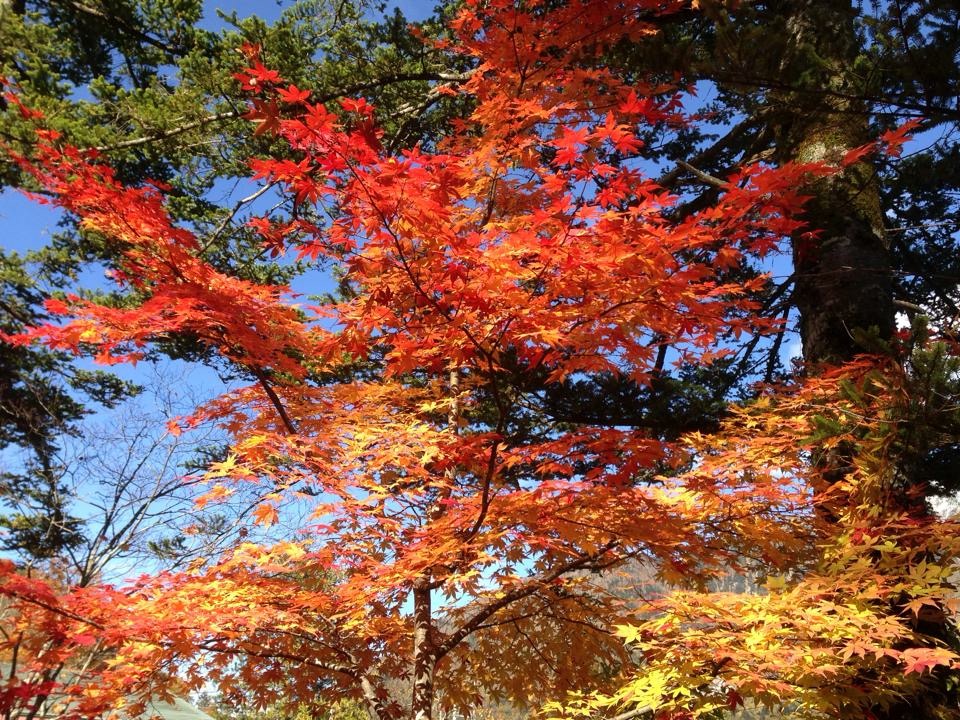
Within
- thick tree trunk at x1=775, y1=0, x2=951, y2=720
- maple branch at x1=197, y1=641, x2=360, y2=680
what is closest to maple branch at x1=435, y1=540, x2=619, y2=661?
maple branch at x1=197, y1=641, x2=360, y2=680

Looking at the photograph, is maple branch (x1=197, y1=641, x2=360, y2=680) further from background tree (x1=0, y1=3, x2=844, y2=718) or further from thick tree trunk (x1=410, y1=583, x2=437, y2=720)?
thick tree trunk (x1=410, y1=583, x2=437, y2=720)

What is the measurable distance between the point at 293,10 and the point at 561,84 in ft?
15.8

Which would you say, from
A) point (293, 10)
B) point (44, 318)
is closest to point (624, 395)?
point (293, 10)

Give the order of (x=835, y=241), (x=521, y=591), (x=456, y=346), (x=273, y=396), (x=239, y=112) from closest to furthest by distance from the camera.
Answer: (x=456, y=346) → (x=521, y=591) → (x=273, y=396) → (x=835, y=241) → (x=239, y=112)

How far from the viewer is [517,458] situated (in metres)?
3.74

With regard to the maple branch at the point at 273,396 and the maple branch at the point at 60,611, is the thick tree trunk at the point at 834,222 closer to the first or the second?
the maple branch at the point at 273,396

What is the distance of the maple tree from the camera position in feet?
9.87

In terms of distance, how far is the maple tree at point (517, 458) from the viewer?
9.87 feet

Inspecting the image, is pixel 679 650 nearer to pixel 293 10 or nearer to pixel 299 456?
pixel 299 456

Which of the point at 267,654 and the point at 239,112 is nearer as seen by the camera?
the point at 267,654

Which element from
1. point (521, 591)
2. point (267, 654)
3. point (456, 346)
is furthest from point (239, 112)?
point (521, 591)

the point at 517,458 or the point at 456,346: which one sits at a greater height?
the point at 456,346

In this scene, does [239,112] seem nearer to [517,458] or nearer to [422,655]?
[517,458]

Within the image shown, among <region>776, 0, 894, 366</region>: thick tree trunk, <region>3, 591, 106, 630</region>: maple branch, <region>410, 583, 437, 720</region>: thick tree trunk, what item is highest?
<region>776, 0, 894, 366</region>: thick tree trunk
